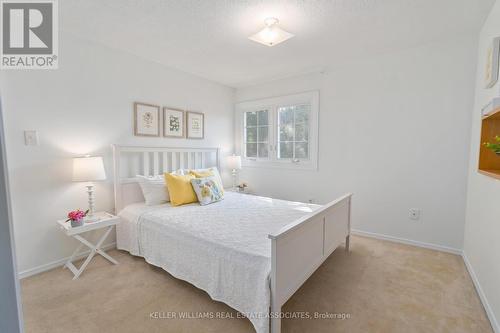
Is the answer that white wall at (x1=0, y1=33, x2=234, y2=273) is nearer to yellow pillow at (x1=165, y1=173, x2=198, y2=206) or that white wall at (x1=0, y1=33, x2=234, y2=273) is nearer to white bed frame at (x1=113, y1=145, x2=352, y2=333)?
white bed frame at (x1=113, y1=145, x2=352, y2=333)

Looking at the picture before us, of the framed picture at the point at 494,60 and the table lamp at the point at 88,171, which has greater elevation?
the framed picture at the point at 494,60

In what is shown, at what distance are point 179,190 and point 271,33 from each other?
6.30 feet

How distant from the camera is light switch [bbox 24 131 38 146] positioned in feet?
7.19

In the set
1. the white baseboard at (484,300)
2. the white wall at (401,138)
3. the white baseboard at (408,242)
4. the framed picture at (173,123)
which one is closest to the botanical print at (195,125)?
the framed picture at (173,123)

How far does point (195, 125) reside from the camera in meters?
3.77

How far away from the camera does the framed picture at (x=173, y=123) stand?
3330 mm

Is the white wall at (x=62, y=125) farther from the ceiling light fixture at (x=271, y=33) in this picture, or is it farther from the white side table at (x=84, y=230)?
the ceiling light fixture at (x=271, y=33)

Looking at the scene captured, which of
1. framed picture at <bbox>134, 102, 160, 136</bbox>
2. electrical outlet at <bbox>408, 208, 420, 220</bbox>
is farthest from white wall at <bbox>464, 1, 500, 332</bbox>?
framed picture at <bbox>134, 102, 160, 136</bbox>

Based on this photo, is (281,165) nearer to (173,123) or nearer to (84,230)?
(173,123)

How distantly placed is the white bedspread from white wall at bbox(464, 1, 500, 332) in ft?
4.66

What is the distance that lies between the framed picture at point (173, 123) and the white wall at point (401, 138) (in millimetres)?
1959

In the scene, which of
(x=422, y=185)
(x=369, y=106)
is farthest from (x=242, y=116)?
(x=422, y=185)

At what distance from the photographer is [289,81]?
382 cm

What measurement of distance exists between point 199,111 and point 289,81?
1560 millimetres
